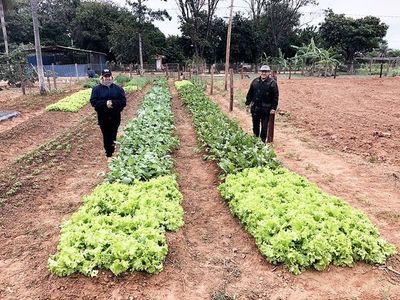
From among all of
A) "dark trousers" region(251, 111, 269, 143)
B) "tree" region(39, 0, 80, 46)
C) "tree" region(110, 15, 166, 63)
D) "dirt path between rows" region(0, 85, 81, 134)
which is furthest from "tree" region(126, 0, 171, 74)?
"dark trousers" region(251, 111, 269, 143)

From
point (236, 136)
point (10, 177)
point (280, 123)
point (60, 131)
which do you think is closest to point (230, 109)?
point (280, 123)

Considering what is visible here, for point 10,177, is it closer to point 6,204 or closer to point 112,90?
point 6,204

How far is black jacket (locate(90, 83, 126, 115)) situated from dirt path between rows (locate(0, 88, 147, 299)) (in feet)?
4.11

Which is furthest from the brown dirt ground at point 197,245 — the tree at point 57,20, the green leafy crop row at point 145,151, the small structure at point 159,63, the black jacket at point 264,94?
the tree at point 57,20

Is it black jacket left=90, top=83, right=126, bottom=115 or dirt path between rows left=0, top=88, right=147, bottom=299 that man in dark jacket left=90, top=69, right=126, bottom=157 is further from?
dirt path between rows left=0, top=88, right=147, bottom=299

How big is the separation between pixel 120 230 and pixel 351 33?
46490mm

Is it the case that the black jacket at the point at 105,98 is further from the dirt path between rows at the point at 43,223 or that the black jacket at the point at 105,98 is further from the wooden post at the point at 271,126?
the wooden post at the point at 271,126

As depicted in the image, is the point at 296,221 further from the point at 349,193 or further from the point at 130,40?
the point at 130,40

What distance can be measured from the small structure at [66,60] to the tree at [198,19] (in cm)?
1334

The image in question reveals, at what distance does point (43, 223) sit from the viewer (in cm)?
534

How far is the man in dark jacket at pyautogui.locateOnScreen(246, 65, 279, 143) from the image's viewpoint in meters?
8.73

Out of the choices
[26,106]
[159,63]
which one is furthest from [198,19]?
[26,106]

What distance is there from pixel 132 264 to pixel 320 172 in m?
4.88

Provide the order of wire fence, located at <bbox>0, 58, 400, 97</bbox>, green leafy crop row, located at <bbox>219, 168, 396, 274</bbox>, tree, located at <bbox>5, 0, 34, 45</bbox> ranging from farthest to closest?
1. tree, located at <bbox>5, 0, 34, 45</bbox>
2. wire fence, located at <bbox>0, 58, 400, 97</bbox>
3. green leafy crop row, located at <bbox>219, 168, 396, 274</bbox>
